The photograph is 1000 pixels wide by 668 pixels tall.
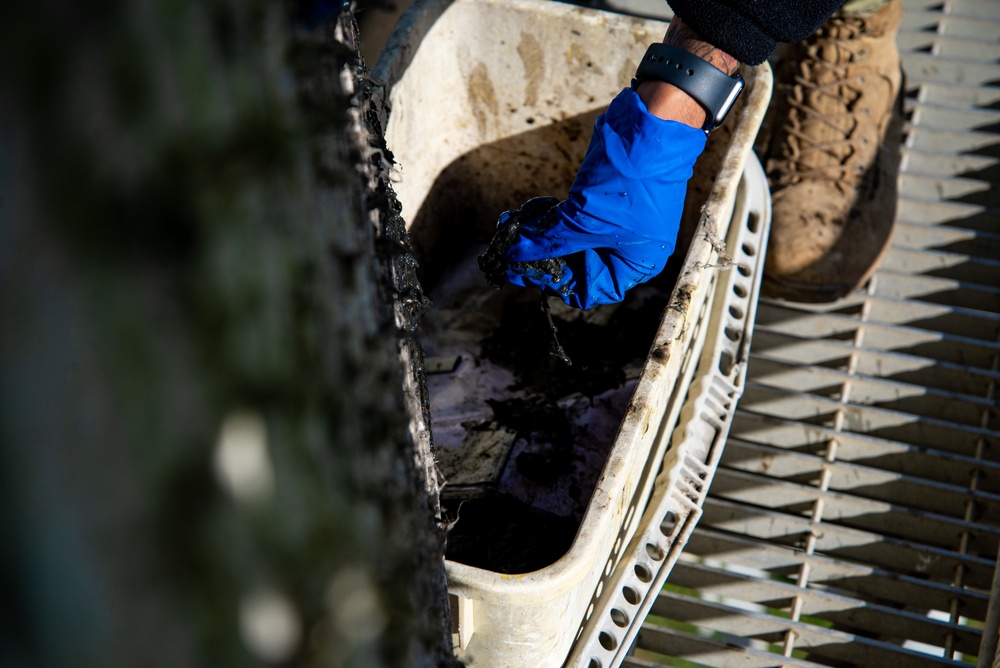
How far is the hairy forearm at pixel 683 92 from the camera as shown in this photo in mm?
1046

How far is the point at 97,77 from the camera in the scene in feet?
0.79

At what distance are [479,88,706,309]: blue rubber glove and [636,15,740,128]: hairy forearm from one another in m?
0.03

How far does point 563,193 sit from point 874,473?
820 millimetres

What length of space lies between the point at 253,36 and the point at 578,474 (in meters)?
1.00

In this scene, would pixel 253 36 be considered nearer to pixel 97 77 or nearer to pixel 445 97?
pixel 97 77

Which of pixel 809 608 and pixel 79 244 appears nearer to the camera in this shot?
pixel 79 244

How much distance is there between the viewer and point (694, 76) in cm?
103

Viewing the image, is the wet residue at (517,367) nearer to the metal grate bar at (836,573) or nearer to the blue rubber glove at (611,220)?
the blue rubber glove at (611,220)

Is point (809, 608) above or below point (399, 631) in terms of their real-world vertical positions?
below

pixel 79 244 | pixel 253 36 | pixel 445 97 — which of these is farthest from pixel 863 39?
pixel 79 244

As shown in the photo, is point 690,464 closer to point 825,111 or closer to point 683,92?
point 683,92

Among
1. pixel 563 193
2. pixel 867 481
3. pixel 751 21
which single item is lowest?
pixel 867 481

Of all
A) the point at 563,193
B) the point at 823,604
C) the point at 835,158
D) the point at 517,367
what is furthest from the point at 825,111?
the point at 823,604

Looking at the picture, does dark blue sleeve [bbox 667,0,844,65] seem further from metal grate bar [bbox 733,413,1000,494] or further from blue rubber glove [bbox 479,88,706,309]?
metal grate bar [bbox 733,413,1000,494]
